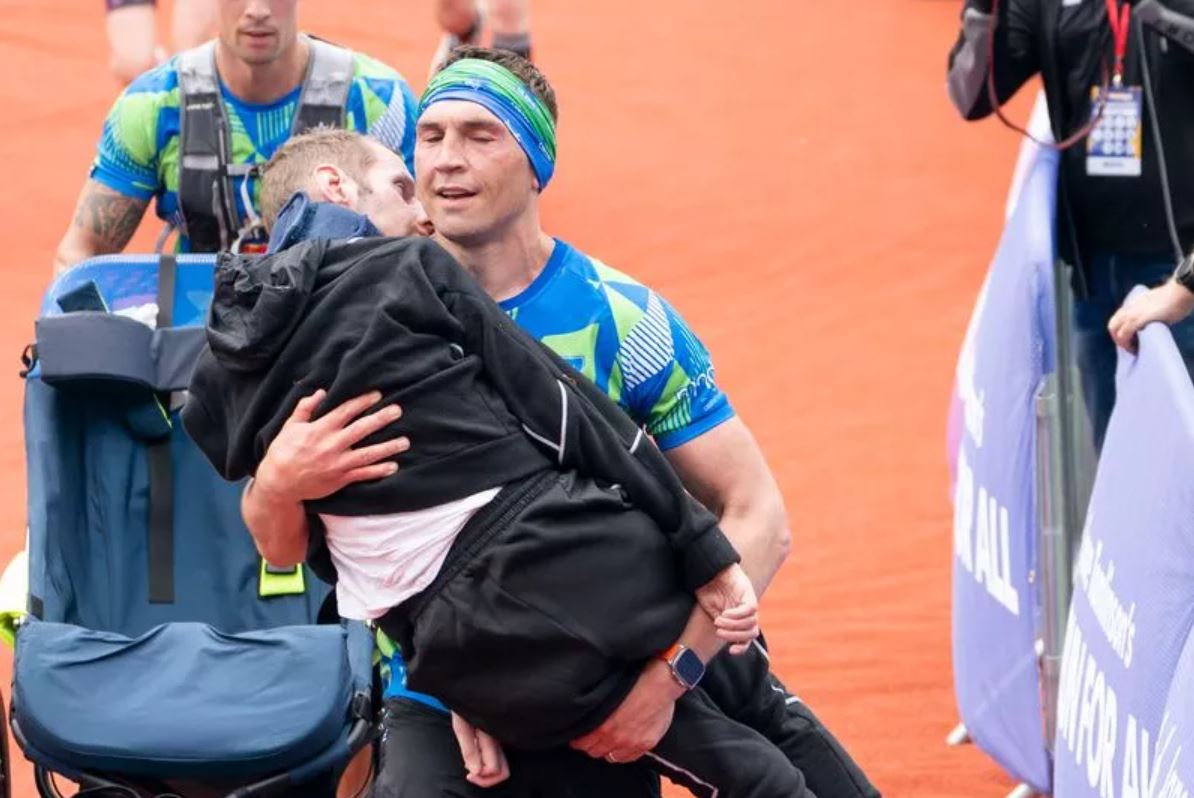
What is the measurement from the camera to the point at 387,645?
3.87 meters

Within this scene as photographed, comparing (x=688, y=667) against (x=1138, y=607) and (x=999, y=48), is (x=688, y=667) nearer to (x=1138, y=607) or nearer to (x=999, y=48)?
(x=1138, y=607)

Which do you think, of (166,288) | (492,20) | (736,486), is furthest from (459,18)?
(736,486)

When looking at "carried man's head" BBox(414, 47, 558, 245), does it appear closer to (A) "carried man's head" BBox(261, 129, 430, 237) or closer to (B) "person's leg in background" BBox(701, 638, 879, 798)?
(A) "carried man's head" BBox(261, 129, 430, 237)

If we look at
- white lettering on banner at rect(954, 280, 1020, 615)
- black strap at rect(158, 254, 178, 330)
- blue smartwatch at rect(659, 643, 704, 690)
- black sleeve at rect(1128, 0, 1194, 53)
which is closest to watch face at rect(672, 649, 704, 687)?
blue smartwatch at rect(659, 643, 704, 690)

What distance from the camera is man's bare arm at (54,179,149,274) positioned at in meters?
5.81

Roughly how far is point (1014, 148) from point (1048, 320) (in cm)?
692

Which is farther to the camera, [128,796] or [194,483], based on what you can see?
[194,483]

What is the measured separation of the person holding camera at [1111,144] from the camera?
5879mm

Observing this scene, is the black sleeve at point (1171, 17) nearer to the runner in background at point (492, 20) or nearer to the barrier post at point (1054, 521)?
the barrier post at point (1054, 521)

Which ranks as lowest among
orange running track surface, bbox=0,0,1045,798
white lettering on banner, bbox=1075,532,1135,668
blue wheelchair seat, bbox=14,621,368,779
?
orange running track surface, bbox=0,0,1045,798

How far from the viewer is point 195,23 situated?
8477 mm

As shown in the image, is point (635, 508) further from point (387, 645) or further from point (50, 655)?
point (50, 655)

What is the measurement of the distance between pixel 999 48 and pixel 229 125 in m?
2.06

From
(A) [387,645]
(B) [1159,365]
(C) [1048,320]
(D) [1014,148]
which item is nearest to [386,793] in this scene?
(A) [387,645]
